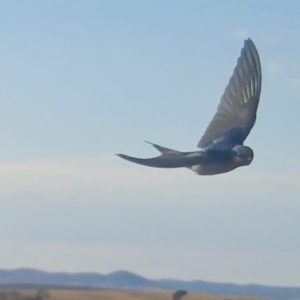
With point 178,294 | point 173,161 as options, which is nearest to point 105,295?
point 178,294

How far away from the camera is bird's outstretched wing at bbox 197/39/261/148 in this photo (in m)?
4.62

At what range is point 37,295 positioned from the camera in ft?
22.2

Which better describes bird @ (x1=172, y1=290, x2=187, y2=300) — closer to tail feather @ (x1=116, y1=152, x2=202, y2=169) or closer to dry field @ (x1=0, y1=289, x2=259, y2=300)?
dry field @ (x1=0, y1=289, x2=259, y2=300)

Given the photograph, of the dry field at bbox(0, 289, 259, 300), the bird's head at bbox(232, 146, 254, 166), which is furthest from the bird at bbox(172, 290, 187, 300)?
the bird's head at bbox(232, 146, 254, 166)

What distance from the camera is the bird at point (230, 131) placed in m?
4.27

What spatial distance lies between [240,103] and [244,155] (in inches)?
20.8

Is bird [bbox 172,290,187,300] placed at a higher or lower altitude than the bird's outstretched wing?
lower

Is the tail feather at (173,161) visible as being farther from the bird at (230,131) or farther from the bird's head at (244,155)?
the bird's head at (244,155)

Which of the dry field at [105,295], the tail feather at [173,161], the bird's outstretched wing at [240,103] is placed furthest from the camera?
the dry field at [105,295]

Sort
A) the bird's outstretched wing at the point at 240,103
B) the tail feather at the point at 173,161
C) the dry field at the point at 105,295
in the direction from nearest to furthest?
the tail feather at the point at 173,161
the bird's outstretched wing at the point at 240,103
the dry field at the point at 105,295

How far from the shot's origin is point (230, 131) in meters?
4.63

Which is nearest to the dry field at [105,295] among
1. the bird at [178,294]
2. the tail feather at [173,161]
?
the bird at [178,294]

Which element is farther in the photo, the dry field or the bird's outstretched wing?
the dry field

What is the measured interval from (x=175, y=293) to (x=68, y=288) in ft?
2.15
